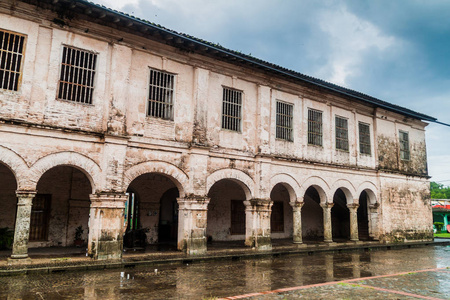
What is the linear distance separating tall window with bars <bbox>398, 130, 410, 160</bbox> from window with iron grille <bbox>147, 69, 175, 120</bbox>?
47.3 feet

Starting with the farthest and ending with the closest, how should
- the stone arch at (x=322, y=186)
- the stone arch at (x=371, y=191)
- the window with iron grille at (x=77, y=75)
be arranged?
1. the stone arch at (x=371, y=191)
2. the stone arch at (x=322, y=186)
3. the window with iron grille at (x=77, y=75)

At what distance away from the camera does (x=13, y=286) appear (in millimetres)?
7168

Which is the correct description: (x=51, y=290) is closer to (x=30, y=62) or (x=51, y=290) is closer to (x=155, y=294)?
(x=155, y=294)

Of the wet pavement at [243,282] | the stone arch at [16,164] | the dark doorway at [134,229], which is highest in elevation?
the stone arch at [16,164]

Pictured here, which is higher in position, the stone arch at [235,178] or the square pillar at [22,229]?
the stone arch at [235,178]

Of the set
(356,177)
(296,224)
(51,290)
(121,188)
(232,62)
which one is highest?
(232,62)

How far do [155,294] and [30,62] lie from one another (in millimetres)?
7430

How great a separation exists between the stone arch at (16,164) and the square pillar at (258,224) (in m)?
7.76

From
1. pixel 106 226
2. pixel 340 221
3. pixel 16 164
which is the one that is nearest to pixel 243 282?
pixel 106 226

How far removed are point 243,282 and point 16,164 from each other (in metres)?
6.68

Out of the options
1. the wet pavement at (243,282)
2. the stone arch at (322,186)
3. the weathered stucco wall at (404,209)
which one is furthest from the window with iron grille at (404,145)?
the wet pavement at (243,282)

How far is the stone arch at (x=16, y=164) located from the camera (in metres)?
9.07

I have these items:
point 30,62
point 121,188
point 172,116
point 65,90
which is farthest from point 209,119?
point 30,62

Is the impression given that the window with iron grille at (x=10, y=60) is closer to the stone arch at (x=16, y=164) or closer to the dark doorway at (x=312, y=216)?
the stone arch at (x=16, y=164)
